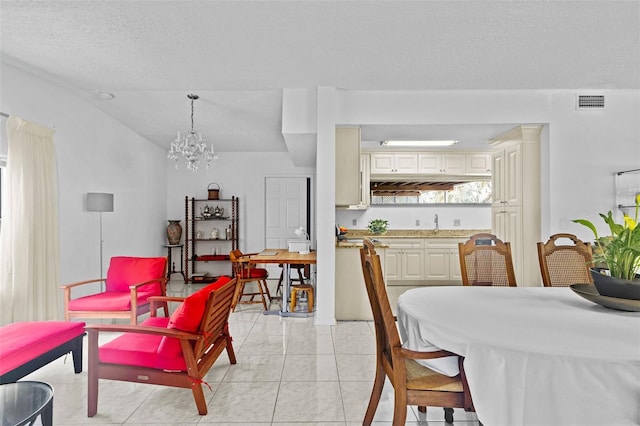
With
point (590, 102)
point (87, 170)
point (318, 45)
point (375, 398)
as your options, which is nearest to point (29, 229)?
point (87, 170)

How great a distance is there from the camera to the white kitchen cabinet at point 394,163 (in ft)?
20.6

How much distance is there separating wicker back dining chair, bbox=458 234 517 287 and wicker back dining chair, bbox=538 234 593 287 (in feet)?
0.96

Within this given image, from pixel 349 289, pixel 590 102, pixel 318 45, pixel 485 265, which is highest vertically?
pixel 318 45

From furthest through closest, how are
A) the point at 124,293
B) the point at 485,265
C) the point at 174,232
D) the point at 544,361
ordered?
1. the point at 174,232
2. the point at 124,293
3. the point at 485,265
4. the point at 544,361

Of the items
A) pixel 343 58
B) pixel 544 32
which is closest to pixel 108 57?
pixel 343 58

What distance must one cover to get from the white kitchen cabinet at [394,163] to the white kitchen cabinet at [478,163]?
0.92 m

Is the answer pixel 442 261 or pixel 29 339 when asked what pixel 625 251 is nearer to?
pixel 29 339

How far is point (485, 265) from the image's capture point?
2.65 meters

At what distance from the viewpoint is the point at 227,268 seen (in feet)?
24.6

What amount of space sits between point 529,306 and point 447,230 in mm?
4926

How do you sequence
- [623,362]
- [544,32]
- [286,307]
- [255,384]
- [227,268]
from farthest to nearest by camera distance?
1. [227,268]
2. [286,307]
3. [544,32]
4. [255,384]
5. [623,362]

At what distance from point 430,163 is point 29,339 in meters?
5.79

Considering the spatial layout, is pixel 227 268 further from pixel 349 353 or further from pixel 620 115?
pixel 620 115

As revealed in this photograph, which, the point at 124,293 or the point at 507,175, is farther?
the point at 507,175
